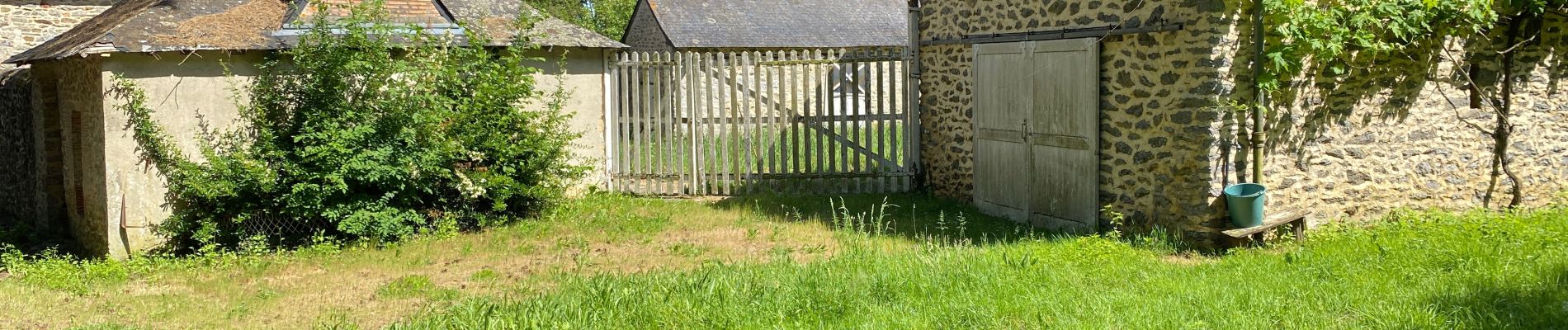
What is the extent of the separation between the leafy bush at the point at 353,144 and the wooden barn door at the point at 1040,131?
13.1ft

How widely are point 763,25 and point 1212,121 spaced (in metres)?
17.0

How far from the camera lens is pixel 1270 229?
26.3 ft

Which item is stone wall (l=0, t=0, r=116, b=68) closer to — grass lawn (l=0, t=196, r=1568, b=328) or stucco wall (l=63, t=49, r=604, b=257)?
stucco wall (l=63, t=49, r=604, b=257)

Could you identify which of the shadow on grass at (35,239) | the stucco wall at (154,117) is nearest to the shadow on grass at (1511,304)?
the stucco wall at (154,117)

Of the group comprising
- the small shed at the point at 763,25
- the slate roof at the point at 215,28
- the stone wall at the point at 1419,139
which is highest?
the small shed at the point at 763,25

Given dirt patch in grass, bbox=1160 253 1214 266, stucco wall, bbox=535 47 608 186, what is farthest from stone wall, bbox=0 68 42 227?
dirt patch in grass, bbox=1160 253 1214 266

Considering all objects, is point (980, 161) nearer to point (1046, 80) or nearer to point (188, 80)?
point (1046, 80)

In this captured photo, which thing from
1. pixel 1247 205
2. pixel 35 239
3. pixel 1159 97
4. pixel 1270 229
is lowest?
pixel 35 239

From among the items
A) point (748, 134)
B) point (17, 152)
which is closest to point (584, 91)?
point (748, 134)

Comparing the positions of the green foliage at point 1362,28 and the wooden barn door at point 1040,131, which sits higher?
the green foliage at point 1362,28

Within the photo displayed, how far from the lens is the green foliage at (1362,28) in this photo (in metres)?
7.83

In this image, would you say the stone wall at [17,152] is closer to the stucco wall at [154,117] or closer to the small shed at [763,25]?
the stucco wall at [154,117]

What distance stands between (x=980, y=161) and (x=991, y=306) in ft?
14.4

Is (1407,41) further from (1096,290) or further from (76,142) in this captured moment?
(76,142)
